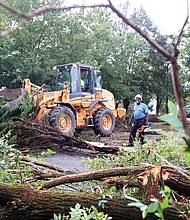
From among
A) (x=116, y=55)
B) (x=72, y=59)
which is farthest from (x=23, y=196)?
(x=116, y=55)

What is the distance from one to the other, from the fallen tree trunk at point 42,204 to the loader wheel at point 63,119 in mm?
7912

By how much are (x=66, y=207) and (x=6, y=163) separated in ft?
4.07

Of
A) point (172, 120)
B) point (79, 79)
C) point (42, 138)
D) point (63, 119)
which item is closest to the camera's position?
point (172, 120)

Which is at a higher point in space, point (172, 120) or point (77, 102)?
point (77, 102)

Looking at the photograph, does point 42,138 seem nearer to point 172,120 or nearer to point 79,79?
point 79,79

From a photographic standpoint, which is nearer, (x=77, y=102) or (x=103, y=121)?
(x=77, y=102)

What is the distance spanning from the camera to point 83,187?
3104mm

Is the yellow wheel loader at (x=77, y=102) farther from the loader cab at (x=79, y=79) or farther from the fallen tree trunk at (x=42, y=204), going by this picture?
the fallen tree trunk at (x=42, y=204)

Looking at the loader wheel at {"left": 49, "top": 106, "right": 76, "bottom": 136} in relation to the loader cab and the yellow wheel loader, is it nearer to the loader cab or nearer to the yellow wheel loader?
the yellow wheel loader

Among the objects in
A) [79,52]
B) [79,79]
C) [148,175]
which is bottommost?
[148,175]

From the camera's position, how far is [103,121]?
13.3 meters

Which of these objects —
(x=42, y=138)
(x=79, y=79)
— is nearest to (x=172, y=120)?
(x=42, y=138)

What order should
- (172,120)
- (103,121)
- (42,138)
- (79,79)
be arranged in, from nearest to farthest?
(172,120)
(42,138)
(79,79)
(103,121)

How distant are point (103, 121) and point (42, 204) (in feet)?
35.9
